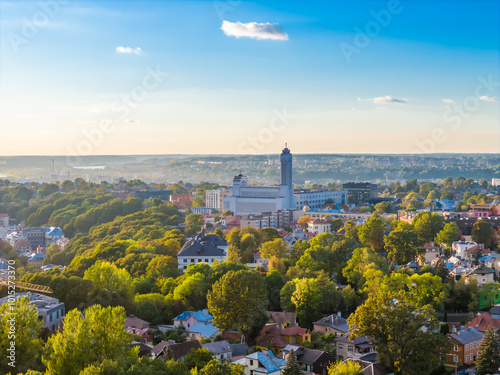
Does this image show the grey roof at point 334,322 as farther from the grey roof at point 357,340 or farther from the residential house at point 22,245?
the residential house at point 22,245

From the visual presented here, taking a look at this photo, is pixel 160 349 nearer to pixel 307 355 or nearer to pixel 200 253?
pixel 307 355

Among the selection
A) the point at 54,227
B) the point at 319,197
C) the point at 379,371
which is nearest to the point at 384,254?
the point at 379,371

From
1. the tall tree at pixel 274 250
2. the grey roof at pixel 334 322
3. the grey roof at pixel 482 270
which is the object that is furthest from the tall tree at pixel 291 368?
the grey roof at pixel 482 270

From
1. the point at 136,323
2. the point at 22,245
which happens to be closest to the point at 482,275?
the point at 136,323

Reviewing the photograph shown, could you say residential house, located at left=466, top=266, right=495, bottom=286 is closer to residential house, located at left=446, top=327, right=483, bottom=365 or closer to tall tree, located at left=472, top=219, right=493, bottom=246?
residential house, located at left=446, top=327, right=483, bottom=365

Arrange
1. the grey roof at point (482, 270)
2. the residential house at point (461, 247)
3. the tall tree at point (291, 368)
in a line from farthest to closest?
the residential house at point (461, 247) < the grey roof at point (482, 270) < the tall tree at point (291, 368)

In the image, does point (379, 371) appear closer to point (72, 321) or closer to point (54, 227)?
point (72, 321)
